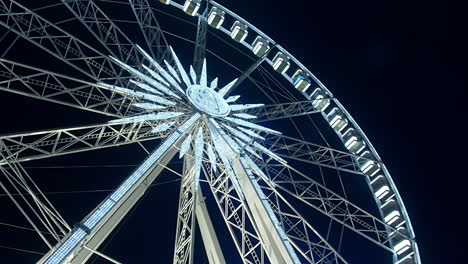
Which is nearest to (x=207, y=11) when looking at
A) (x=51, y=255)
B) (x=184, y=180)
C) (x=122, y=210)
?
(x=184, y=180)

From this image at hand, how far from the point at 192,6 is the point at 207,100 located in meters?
5.41

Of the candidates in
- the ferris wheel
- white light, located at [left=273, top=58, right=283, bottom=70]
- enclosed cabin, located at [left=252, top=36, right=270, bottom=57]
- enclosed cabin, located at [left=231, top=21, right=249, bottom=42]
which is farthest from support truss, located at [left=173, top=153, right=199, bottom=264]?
white light, located at [left=273, top=58, right=283, bottom=70]

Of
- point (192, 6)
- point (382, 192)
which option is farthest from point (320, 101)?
point (192, 6)

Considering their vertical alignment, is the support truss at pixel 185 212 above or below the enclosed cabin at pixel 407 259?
below

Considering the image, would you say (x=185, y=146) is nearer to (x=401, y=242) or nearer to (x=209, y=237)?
(x=209, y=237)

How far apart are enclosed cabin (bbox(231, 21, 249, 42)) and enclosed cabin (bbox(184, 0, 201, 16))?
1.70 m

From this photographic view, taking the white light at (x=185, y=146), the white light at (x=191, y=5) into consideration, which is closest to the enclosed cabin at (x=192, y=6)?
the white light at (x=191, y=5)

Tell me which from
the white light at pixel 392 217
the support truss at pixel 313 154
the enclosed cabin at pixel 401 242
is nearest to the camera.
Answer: the enclosed cabin at pixel 401 242

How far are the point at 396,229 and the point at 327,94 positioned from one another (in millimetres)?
6085

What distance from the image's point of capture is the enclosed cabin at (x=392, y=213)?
1538 cm

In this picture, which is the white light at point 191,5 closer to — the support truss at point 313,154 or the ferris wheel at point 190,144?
the ferris wheel at point 190,144

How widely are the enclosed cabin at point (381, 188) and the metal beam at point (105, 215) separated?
748 centimetres

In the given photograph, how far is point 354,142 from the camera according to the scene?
17.5m

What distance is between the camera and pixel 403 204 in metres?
15.6
